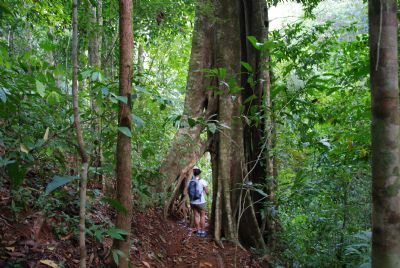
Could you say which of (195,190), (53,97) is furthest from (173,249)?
(53,97)

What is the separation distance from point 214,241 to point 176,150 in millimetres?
1672

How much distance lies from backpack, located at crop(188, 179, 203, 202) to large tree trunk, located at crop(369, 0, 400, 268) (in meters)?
5.42

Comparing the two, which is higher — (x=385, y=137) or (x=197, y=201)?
(x=385, y=137)

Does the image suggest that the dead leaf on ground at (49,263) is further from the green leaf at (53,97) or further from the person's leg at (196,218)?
the person's leg at (196,218)

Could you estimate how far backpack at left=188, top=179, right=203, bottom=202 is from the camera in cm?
732

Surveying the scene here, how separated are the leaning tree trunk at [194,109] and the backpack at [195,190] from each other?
462 mm

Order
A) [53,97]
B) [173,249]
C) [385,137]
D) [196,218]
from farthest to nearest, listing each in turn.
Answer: [196,218] → [173,249] → [53,97] → [385,137]

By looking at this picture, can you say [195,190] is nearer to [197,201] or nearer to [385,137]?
[197,201]

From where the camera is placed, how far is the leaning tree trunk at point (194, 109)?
6.48m

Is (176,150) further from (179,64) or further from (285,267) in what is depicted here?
(179,64)

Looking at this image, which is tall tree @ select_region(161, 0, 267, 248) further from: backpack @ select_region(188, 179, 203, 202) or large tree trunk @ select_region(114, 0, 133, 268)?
large tree trunk @ select_region(114, 0, 133, 268)

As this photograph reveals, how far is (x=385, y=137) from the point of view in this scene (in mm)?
1993

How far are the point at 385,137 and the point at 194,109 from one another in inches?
202

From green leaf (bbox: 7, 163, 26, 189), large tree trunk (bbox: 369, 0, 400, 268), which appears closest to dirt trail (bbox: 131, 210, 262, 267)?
green leaf (bbox: 7, 163, 26, 189)
